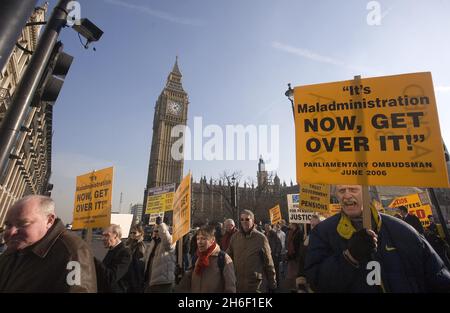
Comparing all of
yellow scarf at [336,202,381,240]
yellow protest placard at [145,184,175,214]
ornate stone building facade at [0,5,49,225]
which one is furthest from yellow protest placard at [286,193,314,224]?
ornate stone building facade at [0,5,49,225]

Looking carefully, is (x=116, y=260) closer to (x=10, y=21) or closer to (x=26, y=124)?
(x=10, y=21)

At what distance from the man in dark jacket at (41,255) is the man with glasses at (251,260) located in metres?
3.12

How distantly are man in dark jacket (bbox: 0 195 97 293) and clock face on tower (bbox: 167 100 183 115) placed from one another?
87815 mm

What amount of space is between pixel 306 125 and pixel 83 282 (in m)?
2.40

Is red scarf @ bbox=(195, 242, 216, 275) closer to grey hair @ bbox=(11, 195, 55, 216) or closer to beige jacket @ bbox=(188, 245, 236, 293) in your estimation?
beige jacket @ bbox=(188, 245, 236, 293)

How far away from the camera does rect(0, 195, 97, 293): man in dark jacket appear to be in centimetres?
183

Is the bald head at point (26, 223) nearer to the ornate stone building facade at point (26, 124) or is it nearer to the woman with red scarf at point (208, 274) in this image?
the woman with red scarf at point (208, 274)

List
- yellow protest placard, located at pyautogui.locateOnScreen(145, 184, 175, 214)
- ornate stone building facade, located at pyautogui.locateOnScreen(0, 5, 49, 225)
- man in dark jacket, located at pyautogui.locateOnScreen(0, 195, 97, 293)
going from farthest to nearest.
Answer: ornate stone building facade, located at pyautogui.locateOnScreen(0, 5, 49, 225)
yellow protest placard, located at pyautogui.locateOnScreen(145, 184, 175, 214)
man in dark jacket, located at pyautogui.locateOnScreen(0, 195, 97, 293)

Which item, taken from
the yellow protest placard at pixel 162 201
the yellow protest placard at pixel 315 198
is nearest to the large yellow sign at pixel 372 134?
the yellow protest placard at pixel 315 198

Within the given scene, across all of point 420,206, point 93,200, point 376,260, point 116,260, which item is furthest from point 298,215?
point 376,260

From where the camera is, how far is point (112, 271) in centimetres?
385

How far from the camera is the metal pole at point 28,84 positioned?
113 inches

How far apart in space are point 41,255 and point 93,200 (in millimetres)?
4265
